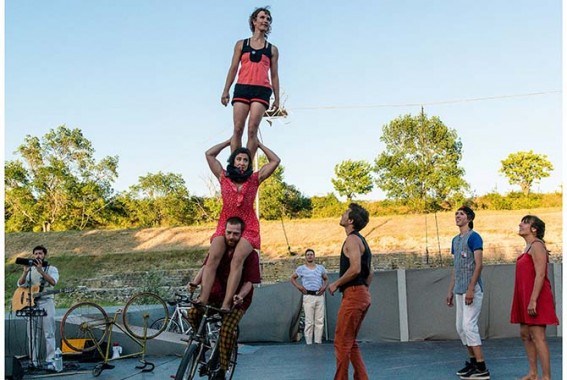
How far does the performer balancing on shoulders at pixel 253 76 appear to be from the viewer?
6.35 metres

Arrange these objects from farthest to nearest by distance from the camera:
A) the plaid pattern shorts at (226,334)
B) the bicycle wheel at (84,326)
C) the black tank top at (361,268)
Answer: the bicycle wheel at (84,326) < the black tank top at (361,268) < the plaid pattern shorts at (226,334)

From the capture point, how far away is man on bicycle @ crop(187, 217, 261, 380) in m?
5.52

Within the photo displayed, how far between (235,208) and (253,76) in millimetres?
1234

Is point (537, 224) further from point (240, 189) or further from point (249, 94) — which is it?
point (249, 94)

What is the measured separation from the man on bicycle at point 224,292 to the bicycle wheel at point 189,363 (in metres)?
0.20

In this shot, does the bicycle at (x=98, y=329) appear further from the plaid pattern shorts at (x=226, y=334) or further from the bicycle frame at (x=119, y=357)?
the plaid pattern shorts at (x=226, y=334)

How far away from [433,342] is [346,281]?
217 inches

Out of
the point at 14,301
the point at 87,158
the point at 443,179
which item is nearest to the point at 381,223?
the point at 443,179

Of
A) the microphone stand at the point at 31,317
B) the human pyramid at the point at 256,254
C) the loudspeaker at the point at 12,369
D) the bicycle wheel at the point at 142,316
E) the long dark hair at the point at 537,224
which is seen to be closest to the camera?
the human pyramid at the point at 256,254

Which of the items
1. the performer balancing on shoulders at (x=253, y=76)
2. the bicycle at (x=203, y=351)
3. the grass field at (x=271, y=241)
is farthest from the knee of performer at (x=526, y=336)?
the grass field at (x=271, y=241)

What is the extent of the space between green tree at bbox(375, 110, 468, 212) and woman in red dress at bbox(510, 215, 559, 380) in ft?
88.6

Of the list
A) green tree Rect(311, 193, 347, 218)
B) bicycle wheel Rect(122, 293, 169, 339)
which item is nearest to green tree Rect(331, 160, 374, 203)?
green tree Rect(311, 193, 347, 218)

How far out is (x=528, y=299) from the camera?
6.21 m

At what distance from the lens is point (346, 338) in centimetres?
592
